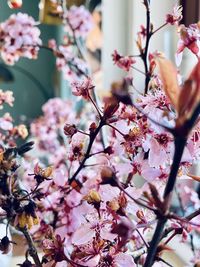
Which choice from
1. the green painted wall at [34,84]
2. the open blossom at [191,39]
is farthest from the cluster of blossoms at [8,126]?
the green painted wall at [34,84]

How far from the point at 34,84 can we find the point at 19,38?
1.08 metres

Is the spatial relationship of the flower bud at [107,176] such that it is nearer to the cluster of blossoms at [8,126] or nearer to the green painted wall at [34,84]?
the cluster of blossoms at [8,126]

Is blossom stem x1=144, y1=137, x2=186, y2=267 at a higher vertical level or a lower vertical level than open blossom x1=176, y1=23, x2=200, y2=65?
lower

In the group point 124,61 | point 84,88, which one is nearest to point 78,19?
point 124,61

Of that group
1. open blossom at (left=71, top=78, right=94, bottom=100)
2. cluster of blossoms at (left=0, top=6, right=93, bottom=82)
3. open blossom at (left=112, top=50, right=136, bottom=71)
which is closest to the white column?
cluster of blossoms at (left=0, top=6, right=93, bottom=82)

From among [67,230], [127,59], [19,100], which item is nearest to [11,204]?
[67,230]

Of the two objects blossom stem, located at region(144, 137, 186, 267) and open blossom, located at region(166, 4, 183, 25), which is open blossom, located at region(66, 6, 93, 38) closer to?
open blossom, located at region(166, 4, 183, 25)

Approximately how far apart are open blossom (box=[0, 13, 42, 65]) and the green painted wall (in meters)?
0.87

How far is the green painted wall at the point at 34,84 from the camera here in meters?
1.88

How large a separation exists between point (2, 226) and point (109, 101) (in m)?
0.23

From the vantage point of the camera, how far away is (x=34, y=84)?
6.56 feet

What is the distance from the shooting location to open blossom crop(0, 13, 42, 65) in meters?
0.93

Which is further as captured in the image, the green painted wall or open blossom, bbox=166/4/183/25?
the green painted wall

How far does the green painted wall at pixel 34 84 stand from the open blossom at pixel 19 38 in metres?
0.87
